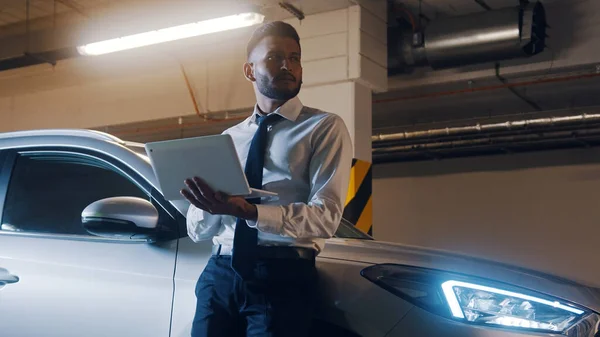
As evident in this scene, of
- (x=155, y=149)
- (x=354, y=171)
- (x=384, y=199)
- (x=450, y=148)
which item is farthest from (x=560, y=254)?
(x=155, y=149)

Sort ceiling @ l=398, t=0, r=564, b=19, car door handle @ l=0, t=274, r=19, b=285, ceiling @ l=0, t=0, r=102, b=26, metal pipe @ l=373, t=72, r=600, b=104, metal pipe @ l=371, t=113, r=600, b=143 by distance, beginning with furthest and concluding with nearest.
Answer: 1. metal pipe @ l=371, t=113, r=600, b=143
2. ceiling @ l=0, t=0, r=102, b=26
3. metal pipe @ l=373, t=72, r=600, b=104
4. ceiling @ l=398, t=0, r=564, b=19
5. car door handle @ l=0, t=274, r=19, b=285

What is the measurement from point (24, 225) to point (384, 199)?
8.96 metres

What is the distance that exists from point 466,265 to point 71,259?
1.48 metres

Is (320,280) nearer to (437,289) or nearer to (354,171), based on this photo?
(437,289)

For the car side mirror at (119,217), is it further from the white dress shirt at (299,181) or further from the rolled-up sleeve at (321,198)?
the rolled-up sleeve at (321,198)

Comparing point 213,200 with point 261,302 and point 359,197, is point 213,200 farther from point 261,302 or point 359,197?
point 359,197

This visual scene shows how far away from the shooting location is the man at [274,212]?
7.18 ft

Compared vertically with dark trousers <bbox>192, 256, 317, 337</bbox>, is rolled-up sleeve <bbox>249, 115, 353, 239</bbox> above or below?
above

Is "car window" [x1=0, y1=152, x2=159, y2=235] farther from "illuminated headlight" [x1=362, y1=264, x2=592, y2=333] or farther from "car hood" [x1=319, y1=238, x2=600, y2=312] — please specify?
"illuminated headlight" [x1=362, y1=264, x2=592, y2=333]

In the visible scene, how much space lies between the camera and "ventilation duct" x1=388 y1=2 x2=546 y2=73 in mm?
6742

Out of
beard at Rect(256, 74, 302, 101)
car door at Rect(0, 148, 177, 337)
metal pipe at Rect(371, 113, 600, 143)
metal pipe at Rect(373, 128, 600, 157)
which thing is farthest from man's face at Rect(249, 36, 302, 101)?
metal pipe at Rect(373, 128, 600, 157)

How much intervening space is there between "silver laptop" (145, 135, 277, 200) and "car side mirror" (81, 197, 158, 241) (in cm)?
55

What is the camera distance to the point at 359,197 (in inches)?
277

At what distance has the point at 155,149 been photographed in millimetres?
2135
